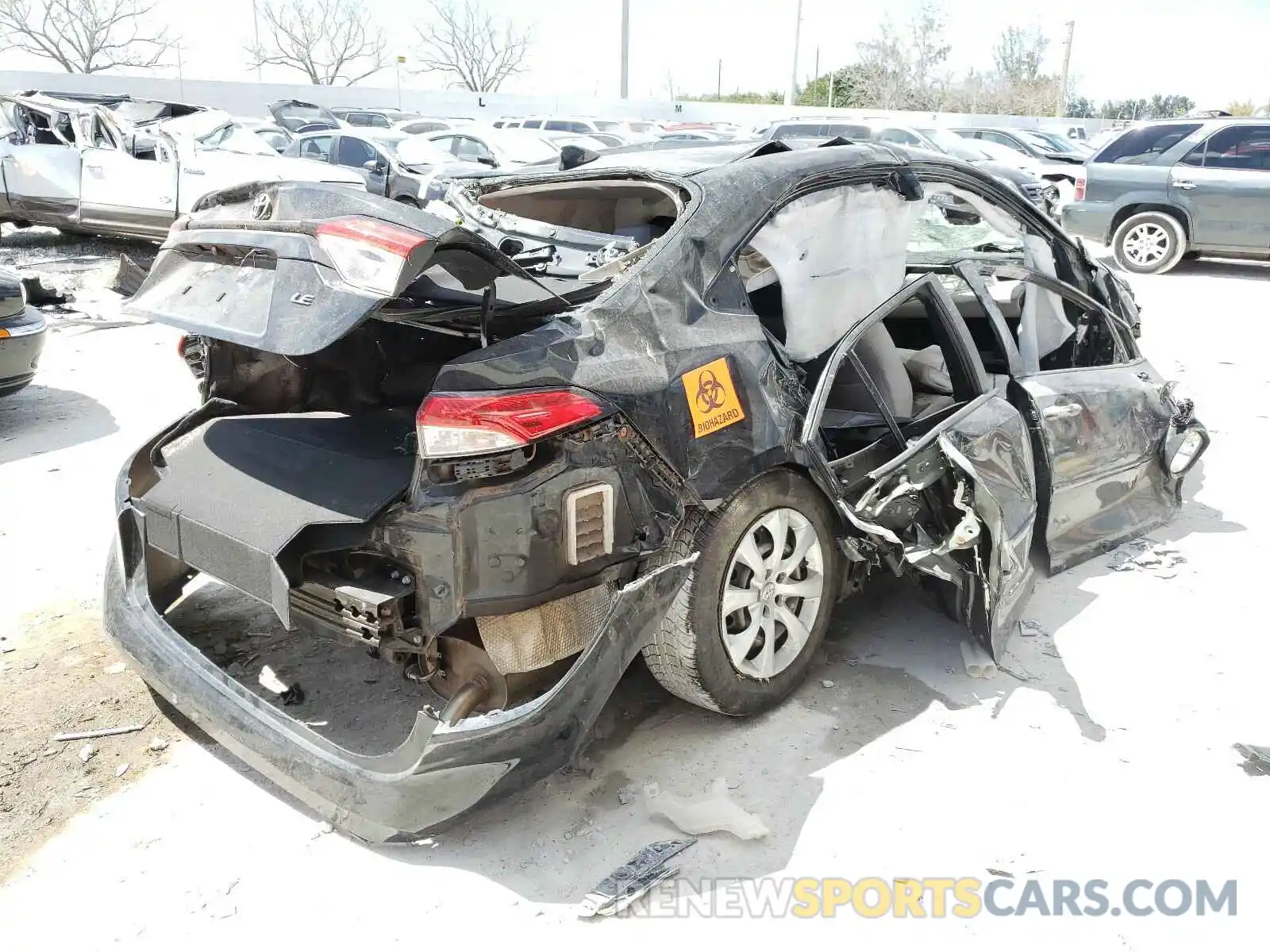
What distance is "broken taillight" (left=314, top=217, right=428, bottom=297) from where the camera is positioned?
2277mm

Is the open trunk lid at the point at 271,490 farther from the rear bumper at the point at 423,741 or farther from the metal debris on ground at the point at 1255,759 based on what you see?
the metal debris on ground at the point at 1255,759

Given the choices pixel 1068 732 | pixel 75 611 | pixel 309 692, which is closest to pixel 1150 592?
pixel 1068 732

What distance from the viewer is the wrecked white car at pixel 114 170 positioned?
11500mm

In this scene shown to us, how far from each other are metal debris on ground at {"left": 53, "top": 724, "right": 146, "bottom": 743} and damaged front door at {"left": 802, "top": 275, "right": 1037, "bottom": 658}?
7.44ft

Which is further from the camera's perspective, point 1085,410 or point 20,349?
point 20,349

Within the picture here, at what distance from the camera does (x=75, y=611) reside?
154 inches

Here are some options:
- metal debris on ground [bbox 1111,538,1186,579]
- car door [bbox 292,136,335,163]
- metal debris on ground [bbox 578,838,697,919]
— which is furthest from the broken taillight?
car door [bbox 292,136,335,163]

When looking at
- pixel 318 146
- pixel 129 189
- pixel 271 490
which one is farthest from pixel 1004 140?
pixel 271 490

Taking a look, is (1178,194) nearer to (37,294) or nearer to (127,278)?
(37,294)

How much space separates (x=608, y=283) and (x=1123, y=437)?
262 centimetres

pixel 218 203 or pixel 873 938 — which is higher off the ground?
pixel 218 203

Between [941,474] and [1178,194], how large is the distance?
11239 mm

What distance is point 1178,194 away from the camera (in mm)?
12461

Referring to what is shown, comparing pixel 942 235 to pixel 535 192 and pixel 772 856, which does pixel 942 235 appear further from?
pixel 772 856
